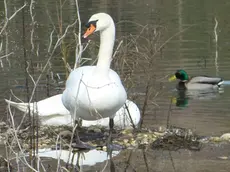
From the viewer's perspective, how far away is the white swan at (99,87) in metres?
8.24

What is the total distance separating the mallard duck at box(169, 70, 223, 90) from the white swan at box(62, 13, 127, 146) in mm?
6582

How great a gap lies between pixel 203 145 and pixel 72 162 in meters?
1.62

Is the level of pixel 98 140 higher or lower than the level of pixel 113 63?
lower

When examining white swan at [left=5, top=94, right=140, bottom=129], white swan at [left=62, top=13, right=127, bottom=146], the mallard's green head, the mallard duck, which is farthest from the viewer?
the mallard's green head

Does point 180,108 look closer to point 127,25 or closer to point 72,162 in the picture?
point 72,162

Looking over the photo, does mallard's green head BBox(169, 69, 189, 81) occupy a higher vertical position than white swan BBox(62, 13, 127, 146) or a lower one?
lower

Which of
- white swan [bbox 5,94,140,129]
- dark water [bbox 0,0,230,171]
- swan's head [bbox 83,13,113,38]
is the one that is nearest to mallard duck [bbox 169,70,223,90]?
dark water [bbox 0,0,230,171]

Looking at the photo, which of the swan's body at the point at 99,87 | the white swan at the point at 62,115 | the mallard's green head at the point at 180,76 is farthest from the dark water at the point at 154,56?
the swan's body at the point at 99,87

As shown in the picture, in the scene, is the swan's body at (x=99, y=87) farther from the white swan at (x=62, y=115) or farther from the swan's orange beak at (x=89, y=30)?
the white swan at (x=62, y=115)

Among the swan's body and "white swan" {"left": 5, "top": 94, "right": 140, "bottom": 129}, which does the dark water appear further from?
the swan's body

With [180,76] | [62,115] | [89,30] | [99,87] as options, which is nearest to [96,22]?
[89,30]

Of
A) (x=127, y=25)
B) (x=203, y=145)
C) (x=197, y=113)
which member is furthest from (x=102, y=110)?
(x=127, y=25)

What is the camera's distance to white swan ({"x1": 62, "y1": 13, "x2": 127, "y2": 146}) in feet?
27.0

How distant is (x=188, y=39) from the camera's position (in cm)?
2138
